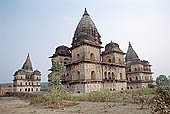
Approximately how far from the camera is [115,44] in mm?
33031

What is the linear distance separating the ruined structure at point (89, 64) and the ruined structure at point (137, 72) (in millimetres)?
11650

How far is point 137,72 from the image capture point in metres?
40.9

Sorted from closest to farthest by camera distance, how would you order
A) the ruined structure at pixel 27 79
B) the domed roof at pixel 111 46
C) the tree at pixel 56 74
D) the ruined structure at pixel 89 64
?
the tree at pixel 56 74
the ruined structure at pixel 89 64
the domed roof at pixel 111 46
the ruined structure at pixel 27 79

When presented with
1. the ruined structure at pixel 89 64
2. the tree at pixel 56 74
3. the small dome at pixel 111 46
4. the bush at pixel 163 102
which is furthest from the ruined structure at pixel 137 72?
the bush at pixel 163 102

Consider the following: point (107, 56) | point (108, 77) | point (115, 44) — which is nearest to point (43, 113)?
point (108, 77)

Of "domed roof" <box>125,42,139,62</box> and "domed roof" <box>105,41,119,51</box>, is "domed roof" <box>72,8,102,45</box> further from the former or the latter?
"domed roof" <box>125,42,139,62</box>

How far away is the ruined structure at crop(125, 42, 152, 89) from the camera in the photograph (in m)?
40.9

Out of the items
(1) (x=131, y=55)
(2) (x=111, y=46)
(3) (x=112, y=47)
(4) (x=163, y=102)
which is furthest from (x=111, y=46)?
(4) (x=163, y=102)

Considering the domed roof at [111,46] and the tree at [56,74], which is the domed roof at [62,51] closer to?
the domed roof at [111,46]

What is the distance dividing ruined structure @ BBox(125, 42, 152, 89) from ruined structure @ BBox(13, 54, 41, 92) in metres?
35.9

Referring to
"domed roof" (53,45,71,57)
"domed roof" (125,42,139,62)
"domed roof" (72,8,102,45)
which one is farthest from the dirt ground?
"domed roof" (125,42,139,62)

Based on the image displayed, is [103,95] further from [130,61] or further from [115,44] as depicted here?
[130,61]

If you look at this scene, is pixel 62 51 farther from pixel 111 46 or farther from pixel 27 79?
pixel 27 79

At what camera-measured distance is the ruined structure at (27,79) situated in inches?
1986
